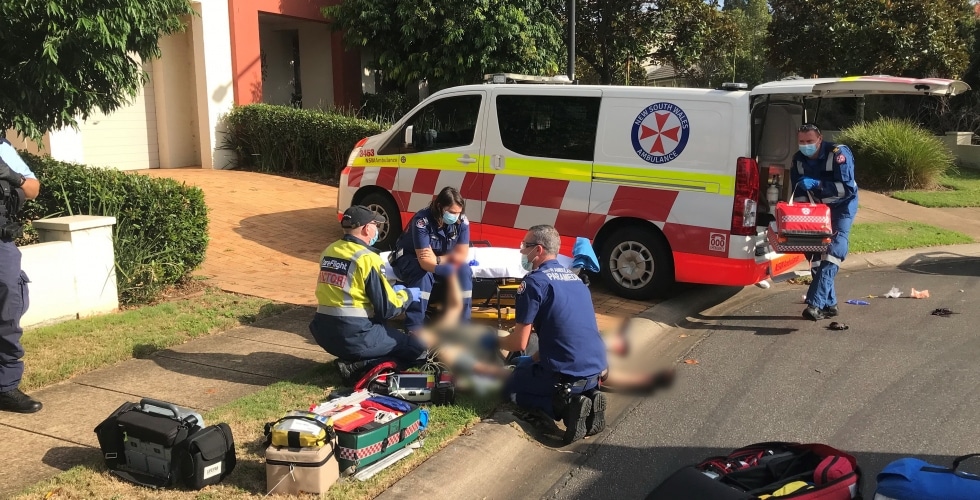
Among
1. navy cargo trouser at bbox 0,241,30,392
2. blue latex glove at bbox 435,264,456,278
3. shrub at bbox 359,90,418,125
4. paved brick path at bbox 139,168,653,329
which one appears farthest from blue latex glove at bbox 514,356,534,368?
shrub at bbox 359,90,418,125

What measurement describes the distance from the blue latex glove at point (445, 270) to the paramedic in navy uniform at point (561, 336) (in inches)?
53.2

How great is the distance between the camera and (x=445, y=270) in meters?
6.08

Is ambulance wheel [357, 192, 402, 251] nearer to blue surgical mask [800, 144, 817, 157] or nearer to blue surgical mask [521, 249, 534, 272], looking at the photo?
blue surgical mask [521, 249, 534, 272]

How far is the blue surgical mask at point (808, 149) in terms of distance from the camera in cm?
725

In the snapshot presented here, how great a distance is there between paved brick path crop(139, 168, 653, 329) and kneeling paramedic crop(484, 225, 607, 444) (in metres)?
1.89

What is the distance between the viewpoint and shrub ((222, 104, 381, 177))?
14305 mm

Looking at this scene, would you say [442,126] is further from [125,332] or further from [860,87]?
[860,87]

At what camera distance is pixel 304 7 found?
55.5 feet

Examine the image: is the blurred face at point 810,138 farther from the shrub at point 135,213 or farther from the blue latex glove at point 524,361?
the shrub at point 135,213

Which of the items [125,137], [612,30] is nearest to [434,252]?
[125,137]

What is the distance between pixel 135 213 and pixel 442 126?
3.27m

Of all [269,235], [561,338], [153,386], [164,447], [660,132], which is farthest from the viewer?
[269,235]

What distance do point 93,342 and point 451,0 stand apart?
1089 centimetres

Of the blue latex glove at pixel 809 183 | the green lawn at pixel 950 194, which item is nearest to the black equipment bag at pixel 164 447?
the blue latex glove at pixel 809 183
